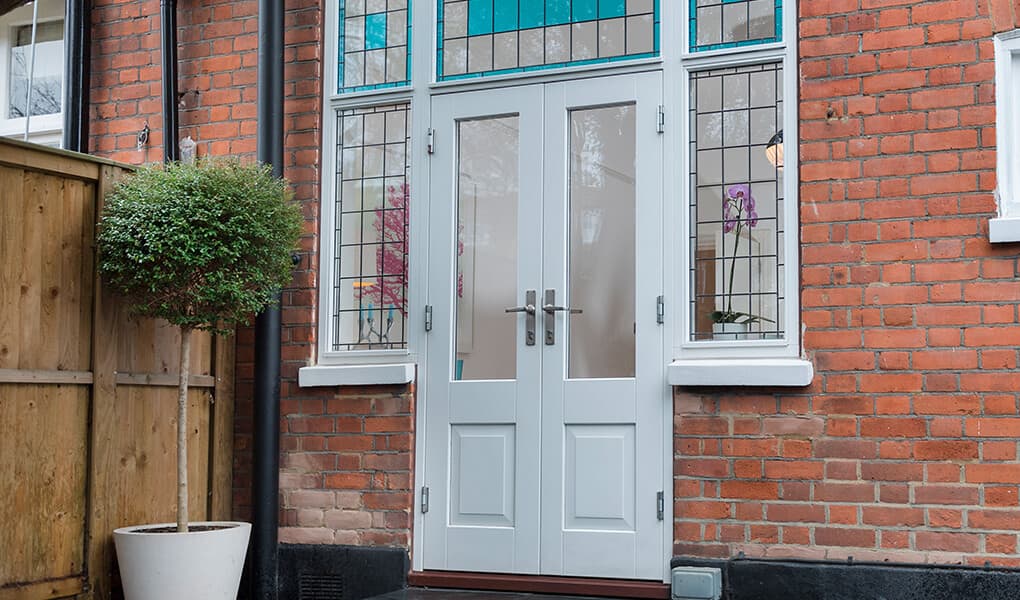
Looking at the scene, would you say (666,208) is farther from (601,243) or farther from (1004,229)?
(1004,229)

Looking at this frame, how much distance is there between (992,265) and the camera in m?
4.36

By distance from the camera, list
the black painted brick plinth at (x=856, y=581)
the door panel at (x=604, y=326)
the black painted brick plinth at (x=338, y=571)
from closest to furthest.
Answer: the black painted brick plinth at (x=856, y=581) < the door panel at (x=604, y=326) < the black painted brick plinth at (x=338, y=571)

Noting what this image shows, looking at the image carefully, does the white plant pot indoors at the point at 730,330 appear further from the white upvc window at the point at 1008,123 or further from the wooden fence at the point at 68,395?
the wooden fence at the point at 68,395

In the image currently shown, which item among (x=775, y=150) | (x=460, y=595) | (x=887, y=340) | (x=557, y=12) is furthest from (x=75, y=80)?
(x=887, y=340)

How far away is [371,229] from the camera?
5.49 meters

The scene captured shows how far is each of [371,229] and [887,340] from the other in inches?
89.7

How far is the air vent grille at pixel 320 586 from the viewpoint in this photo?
528 centimetres

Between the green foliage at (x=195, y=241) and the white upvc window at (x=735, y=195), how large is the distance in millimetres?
1622

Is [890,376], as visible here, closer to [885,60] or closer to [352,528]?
[885,60]

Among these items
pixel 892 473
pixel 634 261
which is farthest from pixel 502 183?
pixel 892 473

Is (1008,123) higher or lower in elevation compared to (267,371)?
higher

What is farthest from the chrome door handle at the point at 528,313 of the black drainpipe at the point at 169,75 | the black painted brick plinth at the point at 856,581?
the black drainpipe at the point at 169,75

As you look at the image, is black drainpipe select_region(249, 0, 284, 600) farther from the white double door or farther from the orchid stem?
the orchid stem

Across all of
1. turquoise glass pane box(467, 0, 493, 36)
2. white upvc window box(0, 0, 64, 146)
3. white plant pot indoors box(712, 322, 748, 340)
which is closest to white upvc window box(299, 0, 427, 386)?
turquoise glass pane box(467, 0, 493, 36)
